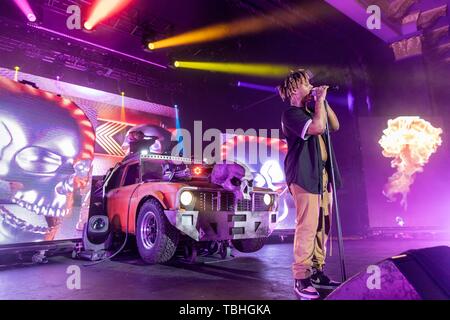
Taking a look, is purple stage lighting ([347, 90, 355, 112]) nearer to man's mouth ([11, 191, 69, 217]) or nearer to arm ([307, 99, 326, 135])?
arm ([307, 99, 326, 135])

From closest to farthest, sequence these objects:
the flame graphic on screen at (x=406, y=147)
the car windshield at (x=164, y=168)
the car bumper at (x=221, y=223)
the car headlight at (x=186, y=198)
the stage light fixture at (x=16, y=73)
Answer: the car bumper at (x=221, y=223), the car headlight at (x=186, y=198), the car windshield at (x=164, y=168), the stage light fixture at (x=16, y=73), the flame graphic on screen at (x=406, y=147)

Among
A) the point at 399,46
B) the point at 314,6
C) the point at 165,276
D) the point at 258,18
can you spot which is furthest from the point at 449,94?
the point at 165,276

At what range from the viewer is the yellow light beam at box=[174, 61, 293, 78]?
8.30 metres

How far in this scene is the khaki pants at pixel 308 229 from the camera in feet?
7.60

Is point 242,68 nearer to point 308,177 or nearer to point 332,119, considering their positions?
point 332,119

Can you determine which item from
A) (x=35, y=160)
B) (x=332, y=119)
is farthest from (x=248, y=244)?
→ (x=35, y=160)

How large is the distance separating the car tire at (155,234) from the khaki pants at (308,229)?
2.05 metres

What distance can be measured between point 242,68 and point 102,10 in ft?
13.8

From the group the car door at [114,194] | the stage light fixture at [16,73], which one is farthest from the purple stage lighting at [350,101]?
the stage light fixture at [16,73]

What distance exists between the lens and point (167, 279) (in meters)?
3.15

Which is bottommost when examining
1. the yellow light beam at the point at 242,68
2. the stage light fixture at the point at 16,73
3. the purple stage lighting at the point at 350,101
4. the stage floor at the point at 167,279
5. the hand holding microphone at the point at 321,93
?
the stage floor at the point at 167,279

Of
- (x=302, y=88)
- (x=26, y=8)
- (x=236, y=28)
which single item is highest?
(x=236, y=28)

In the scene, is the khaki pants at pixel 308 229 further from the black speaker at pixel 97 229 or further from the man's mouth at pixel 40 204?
the man's mouth at pixel 40 204

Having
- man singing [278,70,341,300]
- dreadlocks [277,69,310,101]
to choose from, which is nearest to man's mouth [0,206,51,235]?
man singing [278,70,341,300]
